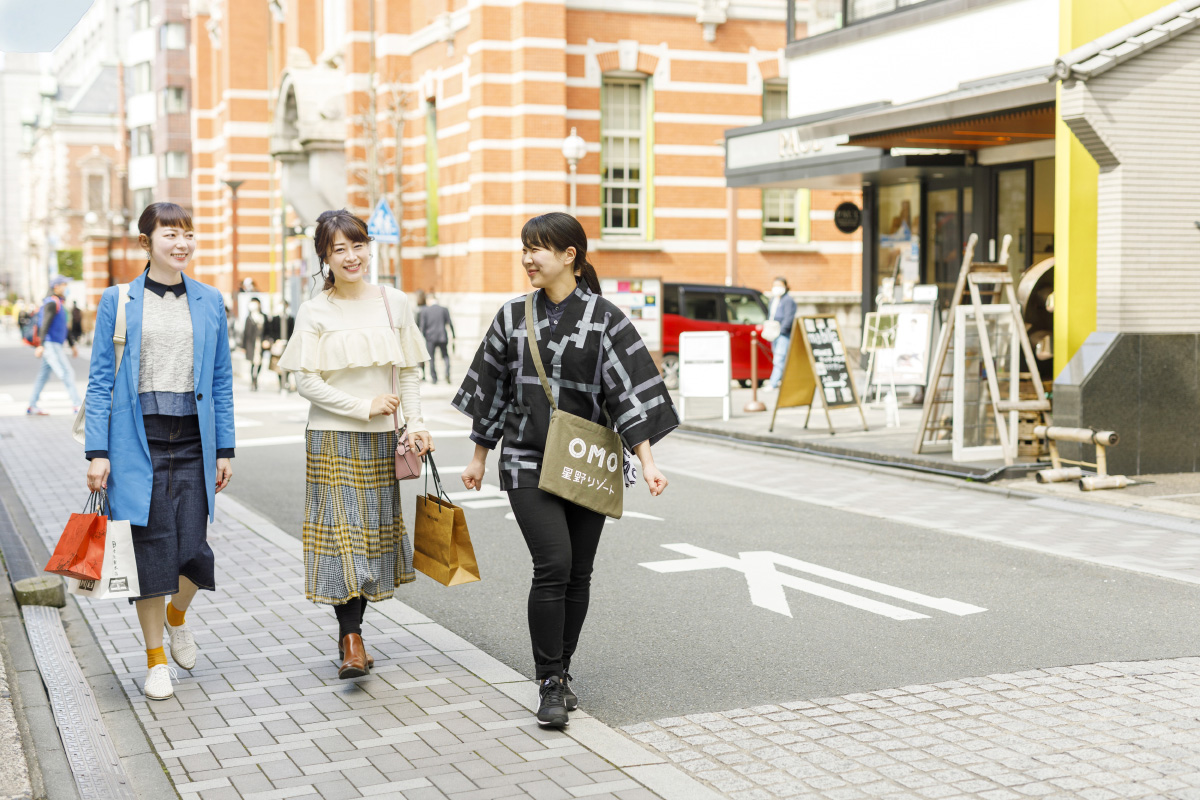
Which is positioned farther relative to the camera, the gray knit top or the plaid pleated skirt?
the plaid pleated skirt

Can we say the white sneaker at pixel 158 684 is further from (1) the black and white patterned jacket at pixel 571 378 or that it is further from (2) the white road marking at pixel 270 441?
(2) the white road marking at pixel 270 441

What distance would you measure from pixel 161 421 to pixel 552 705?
6.29 ft

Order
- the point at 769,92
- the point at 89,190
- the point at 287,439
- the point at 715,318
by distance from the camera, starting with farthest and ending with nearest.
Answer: the point at 89,190 → the point at 769,92 → the point at 715,318 → the point at 287,439

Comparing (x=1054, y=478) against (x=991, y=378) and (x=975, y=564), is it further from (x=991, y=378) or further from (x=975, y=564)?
(x=975, y=564)

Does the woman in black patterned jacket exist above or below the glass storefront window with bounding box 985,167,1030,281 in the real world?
below

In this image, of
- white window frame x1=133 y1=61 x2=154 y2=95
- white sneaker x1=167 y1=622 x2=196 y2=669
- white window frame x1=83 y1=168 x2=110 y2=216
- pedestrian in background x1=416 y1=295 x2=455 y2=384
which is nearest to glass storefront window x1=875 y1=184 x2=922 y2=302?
pedestrian in background x1=416 y1=295 x2=455 y2=384

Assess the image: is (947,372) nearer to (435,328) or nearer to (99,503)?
(99,503)

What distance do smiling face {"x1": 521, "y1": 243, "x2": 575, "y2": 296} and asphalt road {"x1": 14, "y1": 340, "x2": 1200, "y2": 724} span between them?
1.65 m

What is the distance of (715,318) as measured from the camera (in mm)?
24406

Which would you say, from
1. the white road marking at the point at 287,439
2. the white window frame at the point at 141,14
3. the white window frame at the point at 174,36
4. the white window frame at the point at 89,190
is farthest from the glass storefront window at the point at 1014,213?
the white window frame at the point at 89,190

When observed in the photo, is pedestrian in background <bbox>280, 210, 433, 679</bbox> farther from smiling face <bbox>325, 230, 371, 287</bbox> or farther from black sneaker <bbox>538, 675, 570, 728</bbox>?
black sneaker <bbox>538, 675, 570, 728</bbox>

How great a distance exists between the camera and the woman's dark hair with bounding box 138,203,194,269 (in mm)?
5352

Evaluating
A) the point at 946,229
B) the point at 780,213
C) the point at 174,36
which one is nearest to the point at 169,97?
the point at 174,36

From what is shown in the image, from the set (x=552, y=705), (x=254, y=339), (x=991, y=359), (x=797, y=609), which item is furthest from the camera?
(x=254, y=339)
